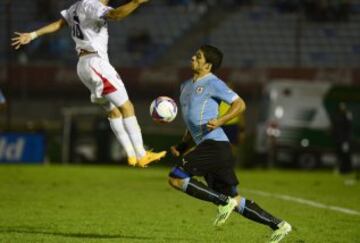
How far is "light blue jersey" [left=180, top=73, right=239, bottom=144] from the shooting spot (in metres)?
10.4

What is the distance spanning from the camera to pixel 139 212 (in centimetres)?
1466

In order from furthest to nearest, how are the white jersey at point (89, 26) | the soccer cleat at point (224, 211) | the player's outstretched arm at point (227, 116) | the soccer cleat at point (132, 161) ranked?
the soccer cleat at point (132, 161) < the white jersey at point (89, 26) < the soccer cleat at point (224, 211) < the player's outstretched arm at point (227, 116)

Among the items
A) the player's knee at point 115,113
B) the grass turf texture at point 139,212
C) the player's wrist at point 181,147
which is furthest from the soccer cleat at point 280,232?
the player's knee at point 115,113

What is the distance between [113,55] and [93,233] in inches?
865

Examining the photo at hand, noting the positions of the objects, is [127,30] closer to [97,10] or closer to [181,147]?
[97,10]

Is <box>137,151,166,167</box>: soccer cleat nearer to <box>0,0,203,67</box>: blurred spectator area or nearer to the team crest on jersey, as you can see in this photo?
the team crest on jersey

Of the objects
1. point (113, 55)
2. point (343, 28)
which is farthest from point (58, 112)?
point (343, 28)

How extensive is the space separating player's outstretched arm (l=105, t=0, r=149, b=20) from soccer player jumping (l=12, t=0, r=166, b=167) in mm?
62

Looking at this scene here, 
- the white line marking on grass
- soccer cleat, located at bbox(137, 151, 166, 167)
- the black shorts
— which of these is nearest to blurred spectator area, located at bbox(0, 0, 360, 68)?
the white line marking on grass

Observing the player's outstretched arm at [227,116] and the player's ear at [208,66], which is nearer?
the player's outstretched arm at [227,116]

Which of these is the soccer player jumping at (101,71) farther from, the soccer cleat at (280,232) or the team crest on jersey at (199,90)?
the soccer cleat at (280,232)

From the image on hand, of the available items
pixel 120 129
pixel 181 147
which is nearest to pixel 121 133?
pixel 120 129

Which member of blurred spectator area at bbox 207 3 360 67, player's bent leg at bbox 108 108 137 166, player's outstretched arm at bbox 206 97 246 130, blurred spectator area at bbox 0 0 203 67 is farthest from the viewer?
blurred spectator area at bbox 207 3 360 67

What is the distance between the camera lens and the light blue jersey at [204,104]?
410 inches
